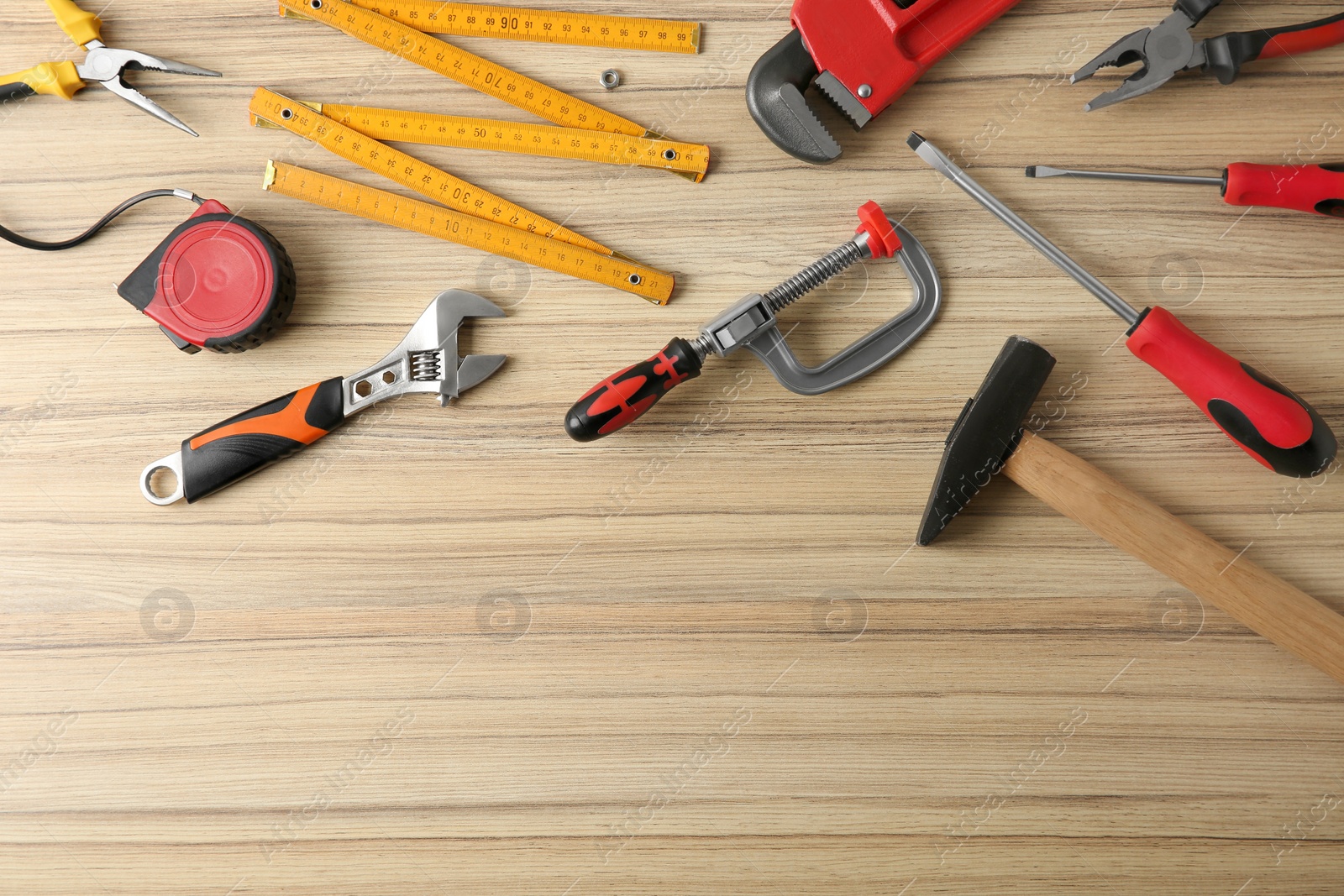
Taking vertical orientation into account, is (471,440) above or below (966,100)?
below

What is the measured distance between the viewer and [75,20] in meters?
1.89

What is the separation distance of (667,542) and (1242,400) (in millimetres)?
1226

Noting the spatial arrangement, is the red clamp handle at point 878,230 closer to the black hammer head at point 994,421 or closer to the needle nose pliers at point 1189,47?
the black hammer head at point 994,421

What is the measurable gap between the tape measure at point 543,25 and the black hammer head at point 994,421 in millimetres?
1024

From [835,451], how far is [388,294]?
3.67 feet

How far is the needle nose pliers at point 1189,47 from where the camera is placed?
175 centimetres

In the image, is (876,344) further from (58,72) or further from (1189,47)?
(58,72)

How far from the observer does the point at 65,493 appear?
193 cm

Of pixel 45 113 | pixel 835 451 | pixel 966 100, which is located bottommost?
pixel 835 451

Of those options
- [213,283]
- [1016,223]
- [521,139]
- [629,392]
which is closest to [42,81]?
[213,283]

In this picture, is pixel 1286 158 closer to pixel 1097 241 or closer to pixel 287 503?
pixel 1097 241

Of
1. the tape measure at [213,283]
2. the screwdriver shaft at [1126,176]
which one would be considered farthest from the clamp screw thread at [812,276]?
the tape measure at [213,283]

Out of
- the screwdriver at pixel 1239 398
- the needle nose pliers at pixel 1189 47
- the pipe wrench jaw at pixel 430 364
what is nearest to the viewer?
the screwdriver at pixel 1239 398

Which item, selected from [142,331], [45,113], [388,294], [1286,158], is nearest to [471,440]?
[388,294]
